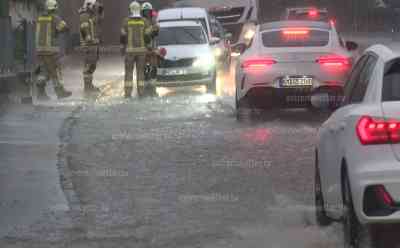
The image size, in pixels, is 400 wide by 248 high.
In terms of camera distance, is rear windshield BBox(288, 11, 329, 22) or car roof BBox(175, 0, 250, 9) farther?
rear windshield BBox(288, 11, 329, 22)

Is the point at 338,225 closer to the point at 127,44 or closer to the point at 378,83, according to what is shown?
the point at 378,83

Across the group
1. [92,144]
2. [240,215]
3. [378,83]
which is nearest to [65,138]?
[92,144]

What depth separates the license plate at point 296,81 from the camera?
17984 millimetres

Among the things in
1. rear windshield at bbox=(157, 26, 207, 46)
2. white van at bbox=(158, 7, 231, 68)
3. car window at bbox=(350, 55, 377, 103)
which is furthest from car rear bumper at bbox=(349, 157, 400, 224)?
white van at bbox=(158, 7, 231, 68)

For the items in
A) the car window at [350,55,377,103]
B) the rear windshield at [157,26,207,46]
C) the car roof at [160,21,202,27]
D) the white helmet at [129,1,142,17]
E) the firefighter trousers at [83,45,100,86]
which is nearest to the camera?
the car window at [350,55,377,103]

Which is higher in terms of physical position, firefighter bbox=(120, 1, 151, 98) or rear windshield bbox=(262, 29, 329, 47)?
rear windshield bbox=(262, 29, 329, 47)

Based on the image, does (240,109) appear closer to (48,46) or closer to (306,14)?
(48,46)

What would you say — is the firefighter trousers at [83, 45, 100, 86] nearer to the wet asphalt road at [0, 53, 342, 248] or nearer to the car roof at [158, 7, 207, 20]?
the car roof at [158, 7, 207, 20]

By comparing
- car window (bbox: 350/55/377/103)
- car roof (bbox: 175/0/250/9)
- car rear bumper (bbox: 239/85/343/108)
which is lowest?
car roof (bbox: 175/0/250/9)

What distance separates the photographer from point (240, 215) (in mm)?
10344

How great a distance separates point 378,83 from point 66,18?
4127cm

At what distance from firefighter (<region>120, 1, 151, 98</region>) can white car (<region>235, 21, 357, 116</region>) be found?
6.19m

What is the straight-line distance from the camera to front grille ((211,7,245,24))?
47438 millimetres

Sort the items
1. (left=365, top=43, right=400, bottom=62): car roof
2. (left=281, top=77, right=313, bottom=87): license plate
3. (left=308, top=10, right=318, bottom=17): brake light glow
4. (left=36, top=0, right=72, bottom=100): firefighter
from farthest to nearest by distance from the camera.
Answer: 1. (left=308, top=10, right=318, bottom=17): brake light glow
2. (left=36, top=0, right=72, bottom=100): firefighter
3. (left=281, top=77, right=313, bottom=87): license plate
4. (left=365, top=43, right=400, bottom=62): car roof
